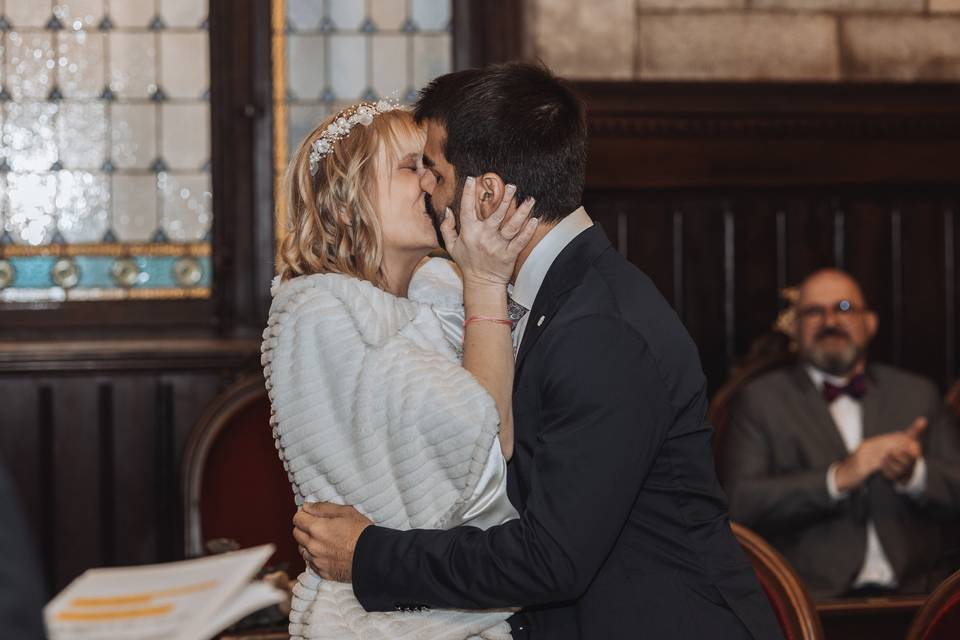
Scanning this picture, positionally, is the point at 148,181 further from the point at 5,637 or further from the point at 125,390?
the point at 5,637

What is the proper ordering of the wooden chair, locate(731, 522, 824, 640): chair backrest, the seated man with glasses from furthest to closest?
the wooden chair < the seated man with glasses < locate(731, 522, 824, 640): chair backrest

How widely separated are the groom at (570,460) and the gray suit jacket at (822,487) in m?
1.88

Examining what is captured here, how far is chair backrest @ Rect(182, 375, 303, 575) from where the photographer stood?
9.93ft

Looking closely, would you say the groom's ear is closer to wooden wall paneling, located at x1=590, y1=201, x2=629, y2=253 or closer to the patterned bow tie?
the patterned bow tie

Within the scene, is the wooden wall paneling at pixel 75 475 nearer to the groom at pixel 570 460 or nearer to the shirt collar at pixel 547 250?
the groom at pixel 570 460

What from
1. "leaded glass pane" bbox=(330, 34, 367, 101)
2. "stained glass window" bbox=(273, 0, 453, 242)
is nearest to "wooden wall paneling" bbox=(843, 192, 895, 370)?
"stained glass window" bbox=(273, 0, 453, 242)

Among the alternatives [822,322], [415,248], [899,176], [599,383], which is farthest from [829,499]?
[599,383]

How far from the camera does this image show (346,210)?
1894 mm

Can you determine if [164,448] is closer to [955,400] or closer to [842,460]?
[842,460]

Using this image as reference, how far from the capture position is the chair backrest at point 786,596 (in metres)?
1.88

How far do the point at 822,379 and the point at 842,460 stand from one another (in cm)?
42

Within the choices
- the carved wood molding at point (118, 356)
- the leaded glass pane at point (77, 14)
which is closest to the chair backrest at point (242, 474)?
the carved wood molding at point (118, 356)

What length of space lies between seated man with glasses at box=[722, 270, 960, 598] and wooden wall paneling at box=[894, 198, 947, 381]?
0.44m

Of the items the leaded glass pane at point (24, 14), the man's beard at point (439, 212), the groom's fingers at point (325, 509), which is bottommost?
the groom's fingers at point (325, 509)
